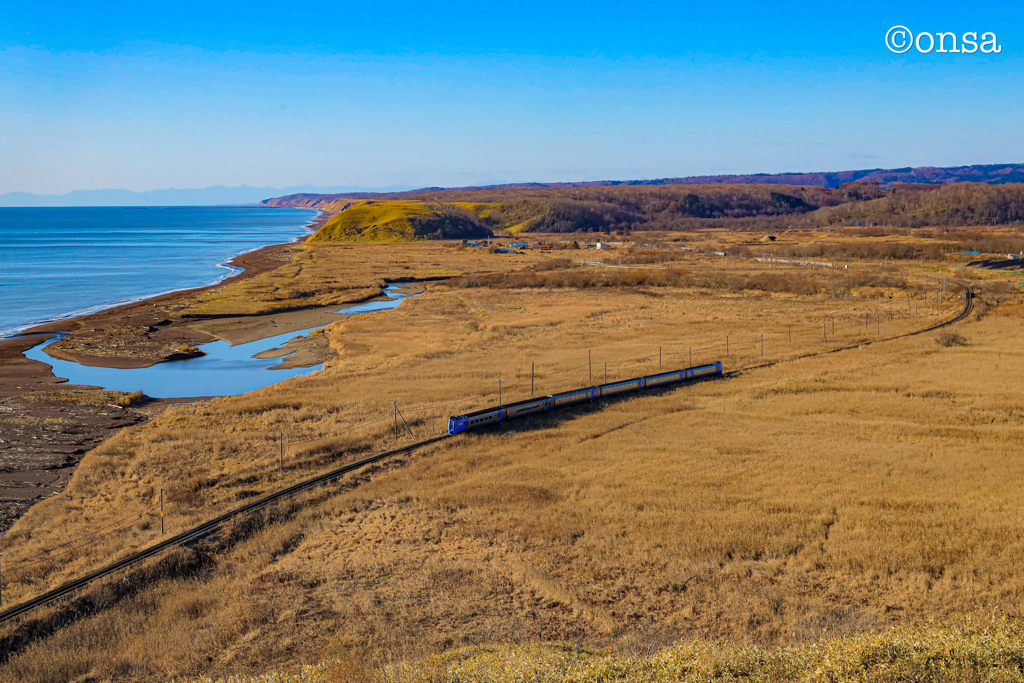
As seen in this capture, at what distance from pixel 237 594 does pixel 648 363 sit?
3352cm

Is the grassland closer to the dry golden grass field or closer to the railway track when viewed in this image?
the dry golden grass field

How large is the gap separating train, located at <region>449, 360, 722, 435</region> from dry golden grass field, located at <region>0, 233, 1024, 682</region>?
74cm

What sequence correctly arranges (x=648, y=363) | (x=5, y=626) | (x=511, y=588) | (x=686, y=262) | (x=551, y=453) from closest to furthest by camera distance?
(x=5, y=626), (x=511, y=588), (x=551, y=453), (x=648, y=363), (x=686, y=262)

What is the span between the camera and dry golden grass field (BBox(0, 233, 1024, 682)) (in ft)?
58.5

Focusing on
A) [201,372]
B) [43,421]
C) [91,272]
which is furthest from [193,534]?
[91,272]

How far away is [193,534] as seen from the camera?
77.8 ft

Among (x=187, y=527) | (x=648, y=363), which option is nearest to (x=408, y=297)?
(x=648, y=363)

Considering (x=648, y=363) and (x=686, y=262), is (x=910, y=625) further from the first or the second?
(x=686, y=262)

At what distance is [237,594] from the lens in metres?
20.2

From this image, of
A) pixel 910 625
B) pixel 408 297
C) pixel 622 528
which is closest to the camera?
pixel 910 625

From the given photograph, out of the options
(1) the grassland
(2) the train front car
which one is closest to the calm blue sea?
(2) the train front car

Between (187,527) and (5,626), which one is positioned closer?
(5,626)

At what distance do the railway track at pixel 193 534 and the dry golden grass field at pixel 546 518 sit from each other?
0.55 m

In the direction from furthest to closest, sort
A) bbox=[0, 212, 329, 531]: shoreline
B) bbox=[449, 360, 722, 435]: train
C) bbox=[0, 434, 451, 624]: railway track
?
bbox=[449, 360, 722, 435]: train
bbox=[0, 212, 329, 531]: shoreline
bbox=[0, 434, 451, 624]: railway track
